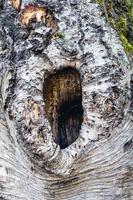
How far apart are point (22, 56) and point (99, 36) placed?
1.46ft

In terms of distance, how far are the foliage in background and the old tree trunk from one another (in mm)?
66

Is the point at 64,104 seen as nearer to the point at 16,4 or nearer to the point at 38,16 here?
the point at 38,16

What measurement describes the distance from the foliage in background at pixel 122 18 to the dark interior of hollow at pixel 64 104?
352 mm

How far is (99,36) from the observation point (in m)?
3.87

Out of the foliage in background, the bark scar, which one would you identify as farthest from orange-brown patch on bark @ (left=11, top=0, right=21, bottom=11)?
the foliage in background

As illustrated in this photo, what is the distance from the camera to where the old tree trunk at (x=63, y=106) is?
3598 millimetres

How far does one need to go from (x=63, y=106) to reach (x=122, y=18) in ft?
2.20

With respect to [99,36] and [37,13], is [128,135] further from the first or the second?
[37,13]

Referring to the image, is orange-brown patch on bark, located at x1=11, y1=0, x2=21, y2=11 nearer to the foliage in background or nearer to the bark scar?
the bark scar

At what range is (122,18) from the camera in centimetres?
420

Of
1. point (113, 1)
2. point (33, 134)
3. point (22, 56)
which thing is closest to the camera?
point (33, 134)

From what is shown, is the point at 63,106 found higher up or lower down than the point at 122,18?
lower down

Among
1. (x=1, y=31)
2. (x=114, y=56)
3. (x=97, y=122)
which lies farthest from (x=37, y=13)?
(x=97, y=122)

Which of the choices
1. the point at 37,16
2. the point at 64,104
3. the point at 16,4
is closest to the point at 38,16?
the point at 37,16
